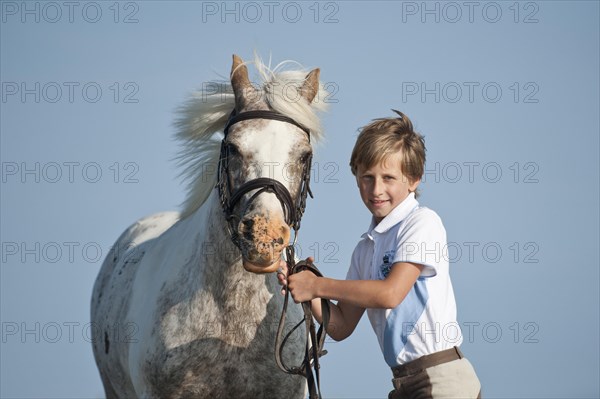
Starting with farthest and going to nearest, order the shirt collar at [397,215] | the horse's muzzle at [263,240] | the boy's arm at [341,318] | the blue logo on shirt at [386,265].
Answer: the boy's arm at [341,318], the horse's muzzle at [263,240], the shirt collar at [397,215], the blue logo on shirt at [386,265]

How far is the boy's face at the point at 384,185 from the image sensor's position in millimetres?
3834

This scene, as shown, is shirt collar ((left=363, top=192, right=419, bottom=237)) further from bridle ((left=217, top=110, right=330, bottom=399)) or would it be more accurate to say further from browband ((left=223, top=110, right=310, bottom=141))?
browband ((left=223, top=110, right=310, bottom=141))

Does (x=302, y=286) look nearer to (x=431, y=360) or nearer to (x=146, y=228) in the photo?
(x=431, y=360)

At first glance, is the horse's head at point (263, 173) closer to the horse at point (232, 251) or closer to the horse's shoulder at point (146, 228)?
the horse at point (232, 251)

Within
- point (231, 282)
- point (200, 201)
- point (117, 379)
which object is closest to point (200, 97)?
point (200, 201)

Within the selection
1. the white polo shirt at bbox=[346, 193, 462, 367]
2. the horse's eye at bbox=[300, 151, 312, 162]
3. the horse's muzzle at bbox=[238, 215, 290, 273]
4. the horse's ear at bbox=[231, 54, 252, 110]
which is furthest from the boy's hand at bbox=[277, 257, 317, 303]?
the horse's ear at bbox=[231, 54, 252, 110]

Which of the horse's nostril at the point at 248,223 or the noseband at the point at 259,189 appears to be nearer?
the horse's nostril at the point at 248,223

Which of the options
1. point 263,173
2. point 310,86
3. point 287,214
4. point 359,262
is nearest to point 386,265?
point 359,262

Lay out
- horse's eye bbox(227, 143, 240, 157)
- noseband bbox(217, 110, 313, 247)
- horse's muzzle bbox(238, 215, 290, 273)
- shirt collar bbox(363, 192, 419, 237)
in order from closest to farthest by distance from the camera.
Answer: shirt collar bbox(363, 192, 419, 237) → horse's muzzle bbox(238, 215, 290, 273) → noseband bbox(217, 110, 313, 247) → horse's eye bbox(227, 143, 240, 157)

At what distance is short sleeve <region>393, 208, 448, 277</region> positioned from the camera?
367 cm

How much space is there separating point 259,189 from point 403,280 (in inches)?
36.4

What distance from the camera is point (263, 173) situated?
168 inches

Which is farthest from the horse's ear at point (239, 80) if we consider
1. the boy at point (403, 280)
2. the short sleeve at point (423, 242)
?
the short sleeve at point (423, 242)

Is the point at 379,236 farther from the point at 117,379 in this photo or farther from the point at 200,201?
the point at 117,379
